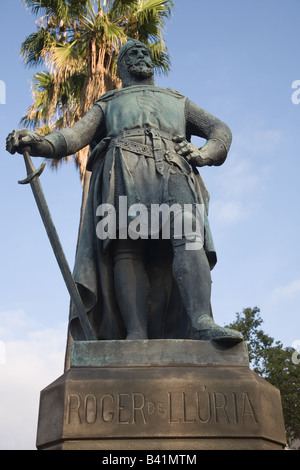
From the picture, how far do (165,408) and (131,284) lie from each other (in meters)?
1.04

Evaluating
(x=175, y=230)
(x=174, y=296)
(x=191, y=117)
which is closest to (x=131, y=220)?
(x=175, y=230)

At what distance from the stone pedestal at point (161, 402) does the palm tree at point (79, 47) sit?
10353mm

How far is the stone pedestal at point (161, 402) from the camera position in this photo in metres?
3.14

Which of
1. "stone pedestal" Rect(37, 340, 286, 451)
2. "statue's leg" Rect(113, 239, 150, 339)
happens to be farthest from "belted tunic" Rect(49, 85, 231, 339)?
"stone pedestal" Rect(37, 340, 286, 451)

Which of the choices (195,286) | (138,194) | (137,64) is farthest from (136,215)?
(137,64)

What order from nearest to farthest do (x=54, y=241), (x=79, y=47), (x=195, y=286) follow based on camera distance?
(x=195, y=286), (x=54, y=241), (x=79, y=47)

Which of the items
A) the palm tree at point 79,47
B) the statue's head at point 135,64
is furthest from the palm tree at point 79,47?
the statue's head at point 135,64

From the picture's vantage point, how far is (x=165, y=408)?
127 inches

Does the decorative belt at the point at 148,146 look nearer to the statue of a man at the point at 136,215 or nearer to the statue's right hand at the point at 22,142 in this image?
the statue of a man at the point at 136,215

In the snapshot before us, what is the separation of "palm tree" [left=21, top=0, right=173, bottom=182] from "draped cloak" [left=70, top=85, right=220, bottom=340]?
9.02 metres

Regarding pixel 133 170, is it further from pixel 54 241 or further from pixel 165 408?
pixel 165 408

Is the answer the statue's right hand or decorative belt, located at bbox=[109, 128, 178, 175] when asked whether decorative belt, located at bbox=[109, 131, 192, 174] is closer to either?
decorative belt, located at bbox=[109, 128, 178, 175]

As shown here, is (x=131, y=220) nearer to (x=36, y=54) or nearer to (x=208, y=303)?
(x=208, y=303)

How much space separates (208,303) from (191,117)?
5.82ft
